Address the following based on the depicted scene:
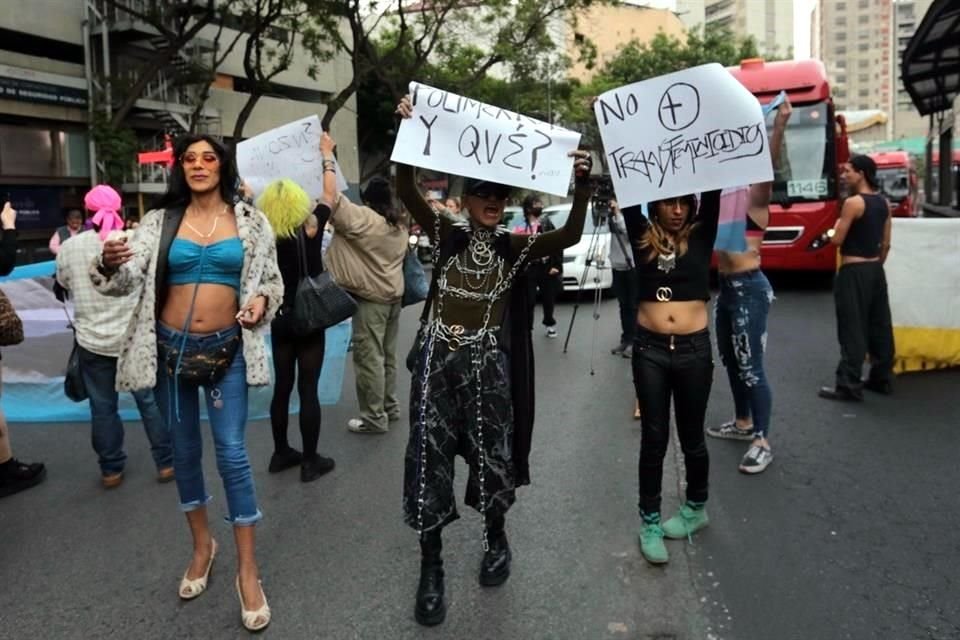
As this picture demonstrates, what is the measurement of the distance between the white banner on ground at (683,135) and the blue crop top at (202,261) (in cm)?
169

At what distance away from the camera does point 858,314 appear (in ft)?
20.5

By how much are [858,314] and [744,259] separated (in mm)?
1990

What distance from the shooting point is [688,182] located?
3508 millimetres

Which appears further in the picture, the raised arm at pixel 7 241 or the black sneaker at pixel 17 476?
the black sneaker at pixel 17 476

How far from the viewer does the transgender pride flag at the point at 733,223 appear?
15.6 ft

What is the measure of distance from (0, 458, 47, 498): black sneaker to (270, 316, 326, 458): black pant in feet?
4.85

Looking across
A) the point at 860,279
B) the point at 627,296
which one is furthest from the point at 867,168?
the point at 627,296

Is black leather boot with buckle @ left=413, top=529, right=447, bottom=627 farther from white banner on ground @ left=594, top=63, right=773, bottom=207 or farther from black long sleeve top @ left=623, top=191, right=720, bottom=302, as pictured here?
white banner on ground @ left=594, top=63, right=773, bottom=207

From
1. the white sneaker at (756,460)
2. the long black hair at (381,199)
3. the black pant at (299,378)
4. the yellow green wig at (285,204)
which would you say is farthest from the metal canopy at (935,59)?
the black pant at (299,378)

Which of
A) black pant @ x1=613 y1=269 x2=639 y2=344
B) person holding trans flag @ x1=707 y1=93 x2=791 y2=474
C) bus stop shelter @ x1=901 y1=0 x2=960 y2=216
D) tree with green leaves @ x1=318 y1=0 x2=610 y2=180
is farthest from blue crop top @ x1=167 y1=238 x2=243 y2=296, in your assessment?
tree with green leaves @ x1=318 y1=0 x2=610 y2=180

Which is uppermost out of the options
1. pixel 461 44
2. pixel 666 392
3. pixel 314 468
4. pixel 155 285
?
pixel 461 44

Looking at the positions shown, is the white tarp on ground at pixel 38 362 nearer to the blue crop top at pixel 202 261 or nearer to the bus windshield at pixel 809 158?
the blue crop top at pixel 202 261

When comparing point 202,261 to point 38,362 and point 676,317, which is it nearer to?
point 676,317

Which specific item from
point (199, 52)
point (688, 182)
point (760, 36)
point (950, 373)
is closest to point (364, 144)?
point (199, 52)
